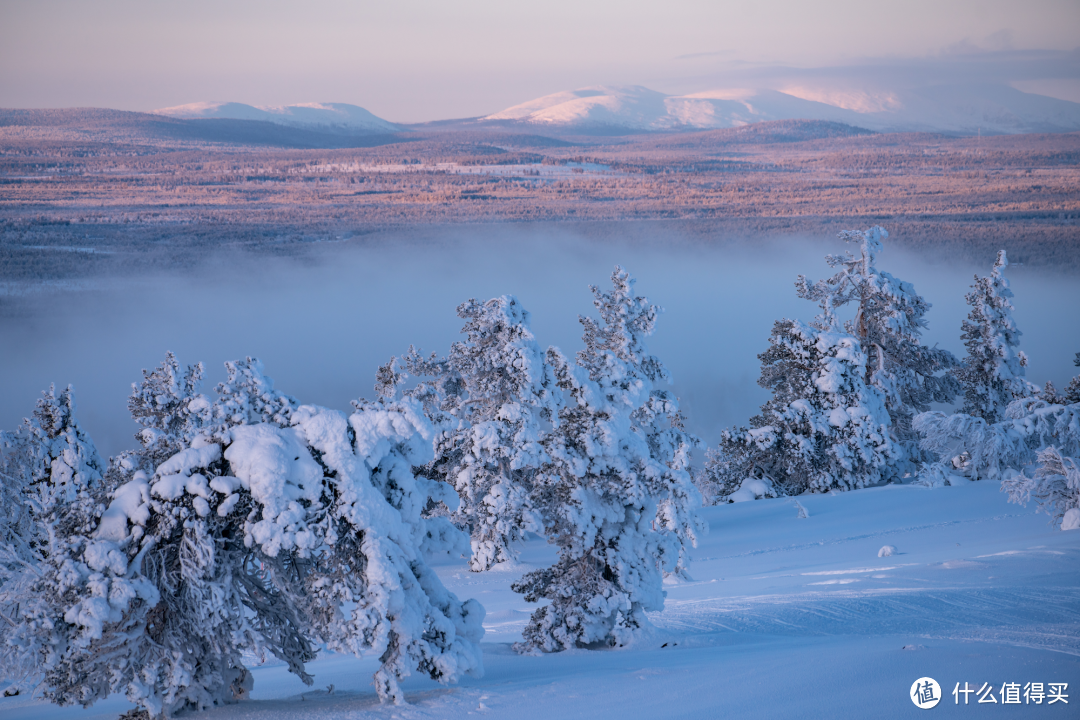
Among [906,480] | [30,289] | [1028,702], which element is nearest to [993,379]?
[906,480]

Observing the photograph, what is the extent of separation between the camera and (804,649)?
8969mm

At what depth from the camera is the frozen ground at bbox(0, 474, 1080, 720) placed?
726cm

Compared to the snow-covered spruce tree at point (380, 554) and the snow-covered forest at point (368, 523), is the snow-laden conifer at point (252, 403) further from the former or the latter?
the snow-covered spruce tree at point (380, 554)

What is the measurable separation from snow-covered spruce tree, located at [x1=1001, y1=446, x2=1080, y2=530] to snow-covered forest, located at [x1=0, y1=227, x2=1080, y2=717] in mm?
37

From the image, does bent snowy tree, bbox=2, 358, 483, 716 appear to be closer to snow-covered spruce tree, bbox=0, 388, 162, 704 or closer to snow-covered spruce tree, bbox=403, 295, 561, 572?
snow-covered spruce tree, bbox=0, 388, 162, 704

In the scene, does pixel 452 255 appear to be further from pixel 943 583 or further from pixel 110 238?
pixel 943 583

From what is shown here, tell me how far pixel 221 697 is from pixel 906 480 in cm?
2627

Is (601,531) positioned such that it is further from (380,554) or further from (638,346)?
(638,346)

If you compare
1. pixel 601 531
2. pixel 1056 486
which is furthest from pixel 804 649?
pixel 1056 486

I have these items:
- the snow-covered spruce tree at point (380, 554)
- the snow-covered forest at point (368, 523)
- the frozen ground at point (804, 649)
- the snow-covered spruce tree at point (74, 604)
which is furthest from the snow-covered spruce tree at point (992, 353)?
the snow-covered spruce tree at point (74, 604)

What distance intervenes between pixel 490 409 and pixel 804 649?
36.3 feet

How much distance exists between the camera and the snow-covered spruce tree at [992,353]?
2881 cm

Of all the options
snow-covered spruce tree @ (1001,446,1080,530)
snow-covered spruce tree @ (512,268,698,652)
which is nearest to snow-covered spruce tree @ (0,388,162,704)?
snow-covered spruce tree @ (512,268,698,652)

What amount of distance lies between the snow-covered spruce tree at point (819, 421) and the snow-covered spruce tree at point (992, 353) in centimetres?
603
